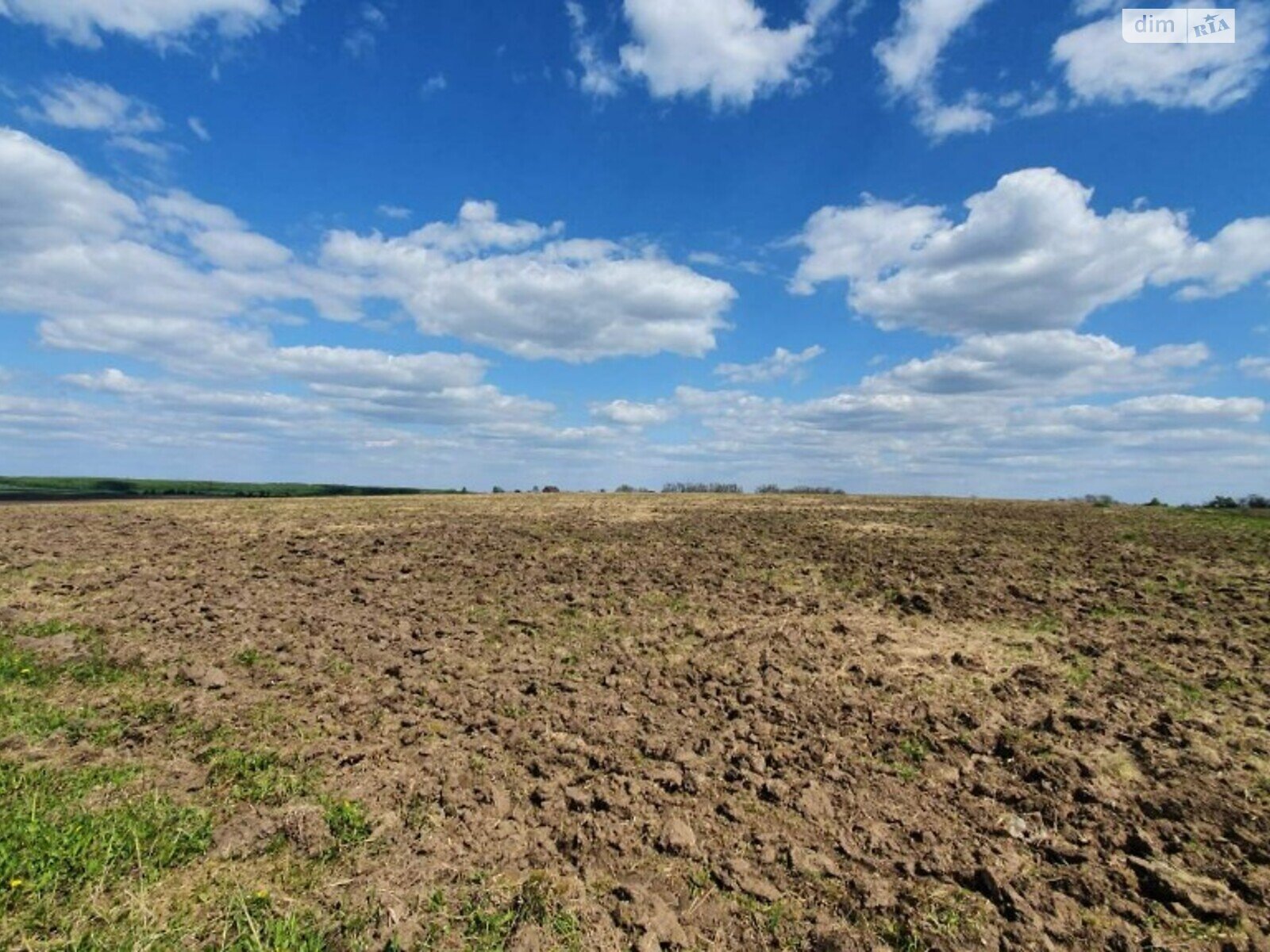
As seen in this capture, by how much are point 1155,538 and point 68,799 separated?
2132cm

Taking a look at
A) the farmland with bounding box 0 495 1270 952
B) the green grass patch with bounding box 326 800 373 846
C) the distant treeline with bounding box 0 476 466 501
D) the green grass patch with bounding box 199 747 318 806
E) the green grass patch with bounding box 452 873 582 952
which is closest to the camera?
the green grass patch with bounding box 452 873 582 952

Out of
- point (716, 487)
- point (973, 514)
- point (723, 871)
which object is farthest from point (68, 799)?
point (716, 487)

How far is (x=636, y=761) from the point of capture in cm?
636

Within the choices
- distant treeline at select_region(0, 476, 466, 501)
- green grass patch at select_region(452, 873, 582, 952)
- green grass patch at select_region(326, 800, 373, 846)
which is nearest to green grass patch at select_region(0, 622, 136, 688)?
green grass patch at select_region(326, 800, 373, 846)

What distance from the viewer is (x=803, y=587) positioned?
12.7 meters

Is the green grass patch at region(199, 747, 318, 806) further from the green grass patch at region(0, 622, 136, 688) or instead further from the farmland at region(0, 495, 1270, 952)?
the green grass patch at region(0, 622, 136, 688)

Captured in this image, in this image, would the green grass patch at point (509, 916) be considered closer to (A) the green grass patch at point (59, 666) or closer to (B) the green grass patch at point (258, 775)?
(B) the green grass patch at point (258, 775)

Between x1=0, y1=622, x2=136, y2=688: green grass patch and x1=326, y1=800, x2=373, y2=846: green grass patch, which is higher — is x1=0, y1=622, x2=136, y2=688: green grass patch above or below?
above

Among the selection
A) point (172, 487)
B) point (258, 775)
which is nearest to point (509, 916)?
point (258, 775)

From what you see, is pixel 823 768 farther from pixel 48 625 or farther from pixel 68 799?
pixel 48 625

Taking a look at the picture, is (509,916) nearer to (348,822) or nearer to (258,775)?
(348,822)

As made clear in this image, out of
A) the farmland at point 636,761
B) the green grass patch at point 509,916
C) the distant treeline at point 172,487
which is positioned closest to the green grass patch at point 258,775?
the farmland at point 636,761

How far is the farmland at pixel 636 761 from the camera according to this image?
4379 mm

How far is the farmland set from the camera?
4379mm
